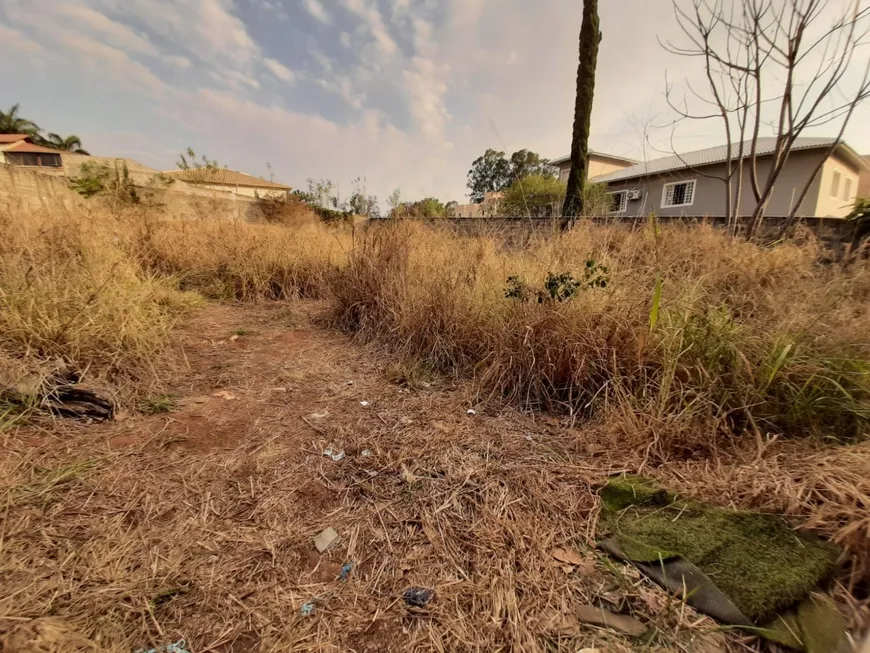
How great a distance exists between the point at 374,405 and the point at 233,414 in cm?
72

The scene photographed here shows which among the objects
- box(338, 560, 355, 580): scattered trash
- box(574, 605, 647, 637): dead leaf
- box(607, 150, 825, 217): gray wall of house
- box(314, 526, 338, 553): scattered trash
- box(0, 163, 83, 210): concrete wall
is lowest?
box(338, 560, 355, 580): scattered trash

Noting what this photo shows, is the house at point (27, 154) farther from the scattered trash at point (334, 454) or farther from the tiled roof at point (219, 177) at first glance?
the scattered trash at point (334, 454)

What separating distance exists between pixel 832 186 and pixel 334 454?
17403 mm

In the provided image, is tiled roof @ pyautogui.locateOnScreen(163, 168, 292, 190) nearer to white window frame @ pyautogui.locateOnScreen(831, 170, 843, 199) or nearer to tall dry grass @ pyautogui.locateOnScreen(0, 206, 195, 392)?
tall dry grass @ pyautogui.locateOnScreen(0, 206, 195, 392)

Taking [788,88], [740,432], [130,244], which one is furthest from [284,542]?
[788,88]

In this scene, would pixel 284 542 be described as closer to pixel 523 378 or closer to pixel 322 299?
pixel 523 378

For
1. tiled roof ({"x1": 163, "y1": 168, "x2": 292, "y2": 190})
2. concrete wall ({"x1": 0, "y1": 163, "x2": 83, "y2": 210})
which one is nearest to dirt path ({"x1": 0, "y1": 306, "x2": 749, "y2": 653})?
concrete wall ({"x1": 0, "y1": 163, "x2": 83, "y2": 210})

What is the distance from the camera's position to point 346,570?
3.14ft

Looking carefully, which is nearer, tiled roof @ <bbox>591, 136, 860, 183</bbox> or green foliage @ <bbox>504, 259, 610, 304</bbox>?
green foliage @ <bbox>504, 259, 610, 304</bbox>

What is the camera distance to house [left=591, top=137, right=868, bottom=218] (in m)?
9.70

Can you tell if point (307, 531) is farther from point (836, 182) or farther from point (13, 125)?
point (13, 125)

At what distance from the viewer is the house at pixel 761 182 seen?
31.8 ft

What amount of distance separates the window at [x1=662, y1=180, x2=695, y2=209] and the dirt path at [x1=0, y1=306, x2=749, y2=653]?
1563 cm

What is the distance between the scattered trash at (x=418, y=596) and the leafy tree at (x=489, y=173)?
3034 centimetres
